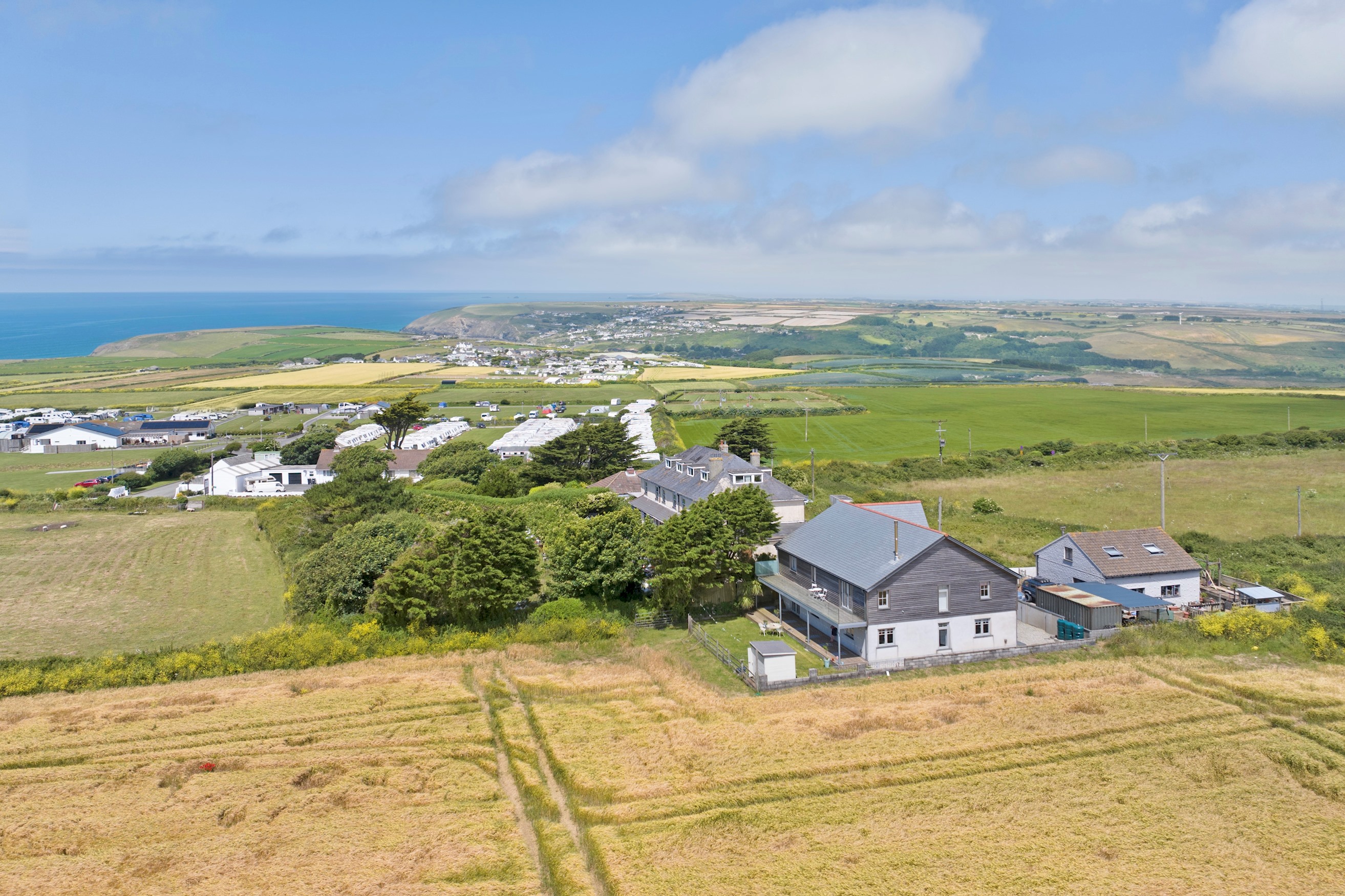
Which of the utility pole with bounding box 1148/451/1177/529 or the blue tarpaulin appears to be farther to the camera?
the utility pole with bounding box 1148/451/1177/529

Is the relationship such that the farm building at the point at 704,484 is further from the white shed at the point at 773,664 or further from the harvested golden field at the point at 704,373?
the harvested golden field at the point at 704,373

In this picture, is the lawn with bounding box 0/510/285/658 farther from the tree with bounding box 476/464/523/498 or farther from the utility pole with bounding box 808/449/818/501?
the utility pole with bounding box 808/449/818/501

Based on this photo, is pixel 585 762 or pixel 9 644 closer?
pixel 585 762

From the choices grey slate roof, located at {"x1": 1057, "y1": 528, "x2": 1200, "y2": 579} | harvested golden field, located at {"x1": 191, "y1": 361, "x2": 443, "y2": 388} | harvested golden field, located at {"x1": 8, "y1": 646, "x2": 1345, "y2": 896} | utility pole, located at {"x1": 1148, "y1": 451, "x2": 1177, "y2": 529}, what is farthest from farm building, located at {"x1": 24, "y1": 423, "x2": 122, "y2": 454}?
utility pole, located at {"x1": 1148, "y1": 451, "x2": 1177, "y2": 529}

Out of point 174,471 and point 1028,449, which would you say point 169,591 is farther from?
point 1028,449

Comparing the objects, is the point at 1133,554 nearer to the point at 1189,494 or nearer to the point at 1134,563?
the point at 1134,563

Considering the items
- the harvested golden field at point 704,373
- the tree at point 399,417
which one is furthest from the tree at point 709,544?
the harvested golden field at point 704,373

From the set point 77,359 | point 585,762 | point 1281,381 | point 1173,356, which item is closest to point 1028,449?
point 585,762
